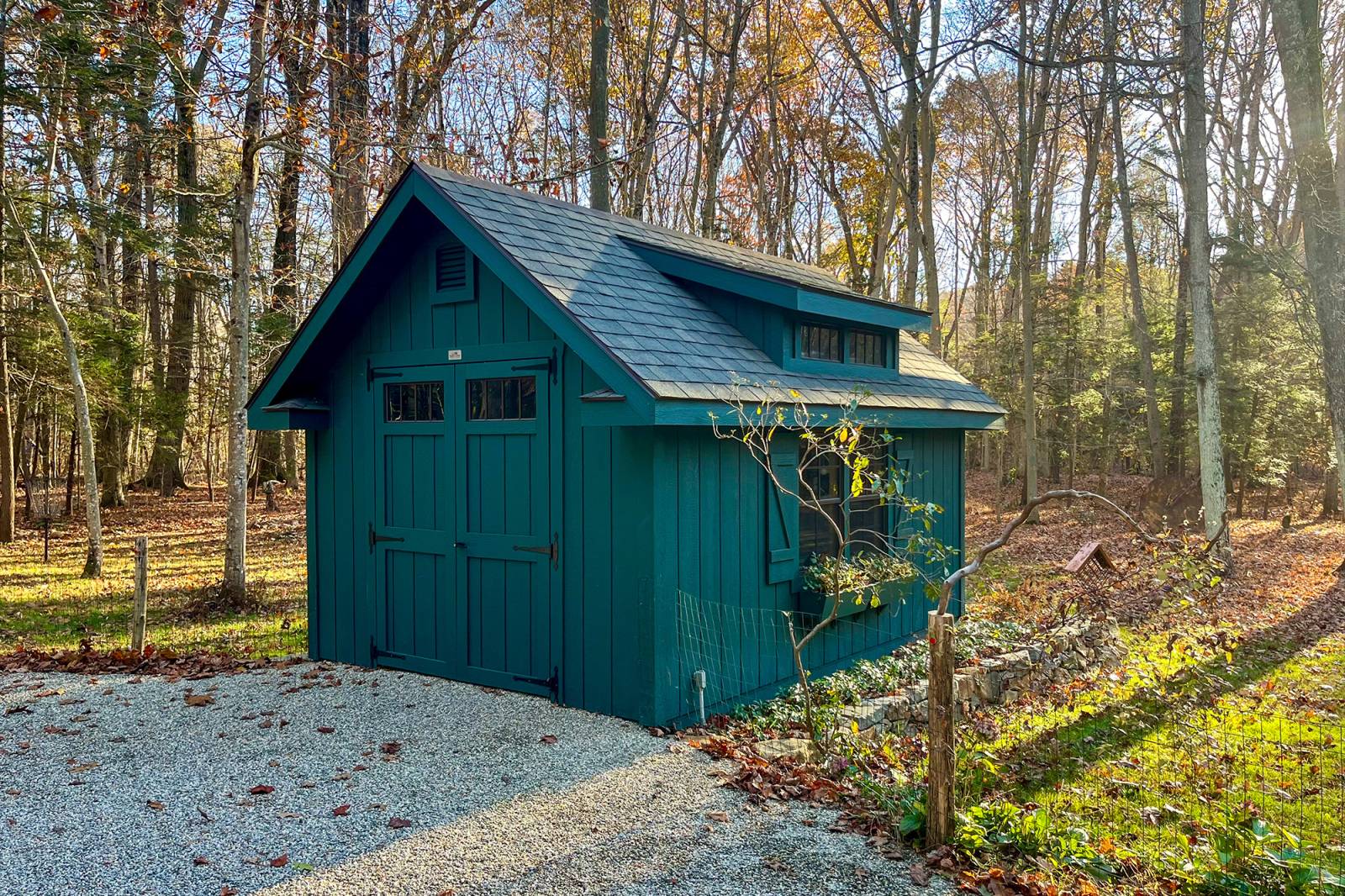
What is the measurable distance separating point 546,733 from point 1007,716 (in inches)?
173

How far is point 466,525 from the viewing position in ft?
23.4

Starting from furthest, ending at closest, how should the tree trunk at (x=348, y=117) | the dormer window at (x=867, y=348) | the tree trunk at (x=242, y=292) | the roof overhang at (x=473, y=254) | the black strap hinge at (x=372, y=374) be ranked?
the tree trunk at (x=348, y=117)
the tree trunk at (x=242, y=292)
the dormer window at (x=867, y=348)
the black strap hinge at (x=372, y=374)
the roof overhang at (x=473, y=254)

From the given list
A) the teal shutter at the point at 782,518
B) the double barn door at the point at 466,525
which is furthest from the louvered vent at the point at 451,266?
the teal shutter at the point at 782,518

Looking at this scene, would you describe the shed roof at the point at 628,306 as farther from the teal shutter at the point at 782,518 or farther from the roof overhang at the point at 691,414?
the teal shutter at the point at 782,518

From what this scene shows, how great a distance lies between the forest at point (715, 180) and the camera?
11797 mm

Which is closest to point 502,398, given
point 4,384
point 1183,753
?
point 1183,753

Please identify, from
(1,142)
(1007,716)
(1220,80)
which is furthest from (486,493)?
(1220,80)

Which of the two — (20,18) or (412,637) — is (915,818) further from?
(20,18)

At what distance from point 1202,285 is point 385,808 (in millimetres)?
13446

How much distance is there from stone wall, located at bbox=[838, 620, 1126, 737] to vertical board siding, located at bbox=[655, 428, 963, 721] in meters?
0.74

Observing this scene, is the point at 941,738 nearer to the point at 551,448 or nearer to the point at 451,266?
the point at 551,448

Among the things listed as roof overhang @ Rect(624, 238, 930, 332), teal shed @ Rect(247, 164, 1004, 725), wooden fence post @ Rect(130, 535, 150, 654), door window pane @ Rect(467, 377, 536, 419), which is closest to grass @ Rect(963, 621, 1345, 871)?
teal shed @ Rect(247, 164, 1004, 725)

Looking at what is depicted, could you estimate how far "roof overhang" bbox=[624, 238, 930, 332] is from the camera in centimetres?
734

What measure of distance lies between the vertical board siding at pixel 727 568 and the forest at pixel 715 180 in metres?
6.47
